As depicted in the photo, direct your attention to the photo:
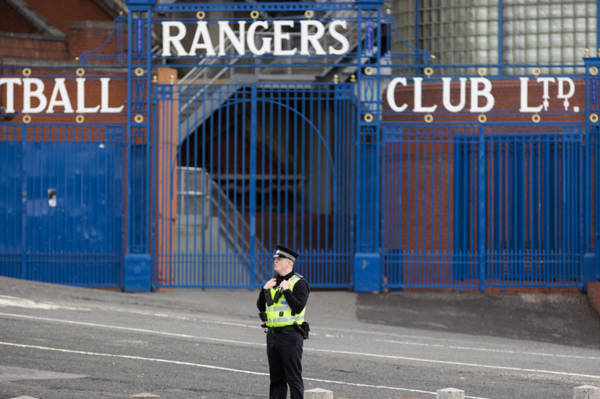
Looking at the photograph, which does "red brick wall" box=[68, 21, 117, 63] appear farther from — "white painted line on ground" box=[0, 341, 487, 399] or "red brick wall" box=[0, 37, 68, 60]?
"white painted line on ground" box=[0, 341, 487, 399]

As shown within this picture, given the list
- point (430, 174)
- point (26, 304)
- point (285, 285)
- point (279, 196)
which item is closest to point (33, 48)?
point (279, 196)

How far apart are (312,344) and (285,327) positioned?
5.80 meters

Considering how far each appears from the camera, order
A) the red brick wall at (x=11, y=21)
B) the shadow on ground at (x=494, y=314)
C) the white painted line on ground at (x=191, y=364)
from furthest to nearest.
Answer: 1. the red brick wall at (x=11, y=21)
2. the shadow on ground at (x=494, y=314)
3. the white painted line on ground at (x=191, y=364)

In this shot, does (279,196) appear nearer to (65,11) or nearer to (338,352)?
(338,352)

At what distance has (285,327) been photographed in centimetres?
973

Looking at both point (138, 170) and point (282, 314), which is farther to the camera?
point (138, 170)

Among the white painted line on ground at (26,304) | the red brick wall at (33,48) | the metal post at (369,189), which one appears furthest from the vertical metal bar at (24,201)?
the metal post at (369,189)

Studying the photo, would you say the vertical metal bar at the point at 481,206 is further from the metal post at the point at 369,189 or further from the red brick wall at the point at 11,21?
the red brick wall at the point at 11,21

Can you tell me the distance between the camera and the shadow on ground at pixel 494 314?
61.8 ft

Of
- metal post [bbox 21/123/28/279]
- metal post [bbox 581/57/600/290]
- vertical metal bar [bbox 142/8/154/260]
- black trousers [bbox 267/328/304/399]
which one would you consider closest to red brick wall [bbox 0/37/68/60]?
metal post [bbox 21/123/28/279]

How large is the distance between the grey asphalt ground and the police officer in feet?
5.70

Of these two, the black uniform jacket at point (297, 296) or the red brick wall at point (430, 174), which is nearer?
the black uniform jacket at point (297, 296)

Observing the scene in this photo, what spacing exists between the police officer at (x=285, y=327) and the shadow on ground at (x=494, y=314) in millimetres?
9357

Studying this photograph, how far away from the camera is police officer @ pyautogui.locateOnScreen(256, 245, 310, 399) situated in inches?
382
